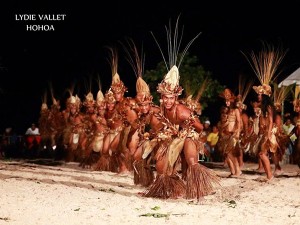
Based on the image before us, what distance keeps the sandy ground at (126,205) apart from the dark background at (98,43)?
48.6 ft

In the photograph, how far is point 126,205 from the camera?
22.3ft

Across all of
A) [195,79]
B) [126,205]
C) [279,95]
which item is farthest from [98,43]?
[126,205]

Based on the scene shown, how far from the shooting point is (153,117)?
8148 mm

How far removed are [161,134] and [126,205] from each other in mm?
1096

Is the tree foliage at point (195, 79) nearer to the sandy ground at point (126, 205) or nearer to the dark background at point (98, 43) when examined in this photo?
the dark background at point (98, 43)

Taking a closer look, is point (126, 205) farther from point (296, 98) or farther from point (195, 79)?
point (195, 79)

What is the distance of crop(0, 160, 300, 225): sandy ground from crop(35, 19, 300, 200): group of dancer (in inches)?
12.4

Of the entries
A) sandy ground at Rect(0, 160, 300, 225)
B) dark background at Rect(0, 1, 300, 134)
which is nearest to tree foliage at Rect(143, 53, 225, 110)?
Answer: dark background at Rect(0, 1, 300, 134)

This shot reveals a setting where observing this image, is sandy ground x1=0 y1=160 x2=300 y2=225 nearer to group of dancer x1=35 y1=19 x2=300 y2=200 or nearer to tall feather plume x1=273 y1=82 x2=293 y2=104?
group of dancer x1=35 y1=19 x2=300 y2=200

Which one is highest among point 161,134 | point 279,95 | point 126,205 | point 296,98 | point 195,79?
point 195,79

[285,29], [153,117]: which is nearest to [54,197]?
[153,117]

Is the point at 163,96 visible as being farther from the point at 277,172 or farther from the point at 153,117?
the point at 277,172

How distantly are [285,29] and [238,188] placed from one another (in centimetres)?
1715

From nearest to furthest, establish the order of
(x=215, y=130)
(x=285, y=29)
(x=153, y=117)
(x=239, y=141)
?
(x=153, y=117) → (x=239, y=141) → (x=215, y=130) → (x=285, y=29)
